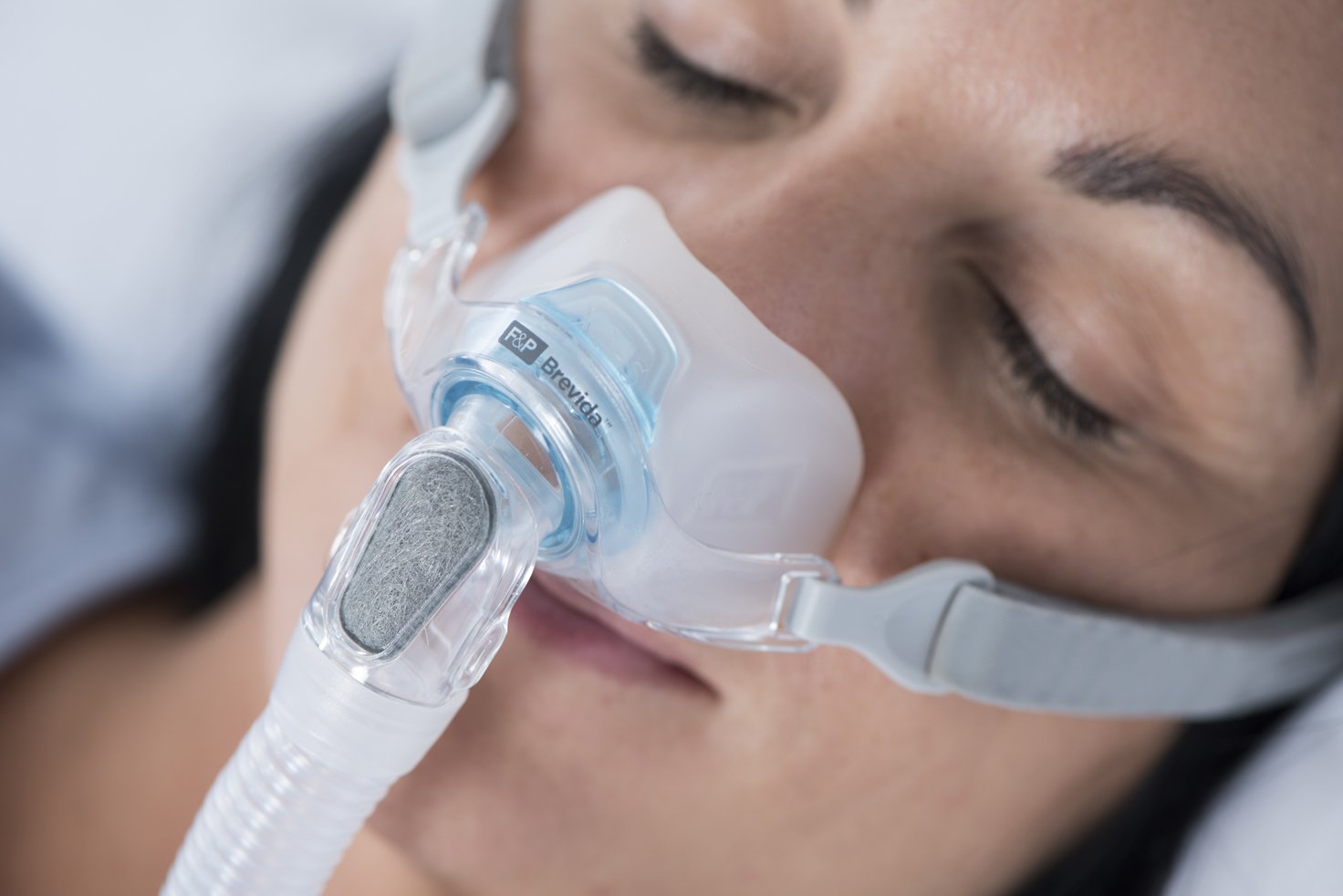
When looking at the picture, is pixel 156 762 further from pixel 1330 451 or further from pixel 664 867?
pixel 1330 451

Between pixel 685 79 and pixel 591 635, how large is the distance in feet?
1.63

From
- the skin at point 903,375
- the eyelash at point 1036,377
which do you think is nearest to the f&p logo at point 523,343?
the skin at point 903,375

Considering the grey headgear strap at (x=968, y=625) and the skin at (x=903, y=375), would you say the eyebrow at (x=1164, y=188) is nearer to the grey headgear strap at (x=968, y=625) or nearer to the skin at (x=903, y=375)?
the skin at (x=903, y=375)

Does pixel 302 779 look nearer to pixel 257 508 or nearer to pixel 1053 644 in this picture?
pixel 1053 644

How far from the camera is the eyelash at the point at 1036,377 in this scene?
3.55 ft

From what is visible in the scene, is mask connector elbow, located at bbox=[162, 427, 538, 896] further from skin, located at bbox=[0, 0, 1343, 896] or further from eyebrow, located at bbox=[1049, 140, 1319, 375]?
eyebrow, located at bbox=[1049, 140, 1319, 375]

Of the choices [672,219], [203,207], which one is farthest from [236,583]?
[672,219]

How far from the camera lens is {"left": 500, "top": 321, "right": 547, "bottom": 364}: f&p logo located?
2.88 feet

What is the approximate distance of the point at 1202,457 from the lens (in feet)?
3.70

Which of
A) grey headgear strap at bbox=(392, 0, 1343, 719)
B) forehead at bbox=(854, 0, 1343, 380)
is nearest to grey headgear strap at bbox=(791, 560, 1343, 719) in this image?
grey headgear strap at bbox=(392, 0, 1343, 719)

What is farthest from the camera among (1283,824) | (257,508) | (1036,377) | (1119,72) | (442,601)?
(257,508)

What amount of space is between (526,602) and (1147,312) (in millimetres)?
559

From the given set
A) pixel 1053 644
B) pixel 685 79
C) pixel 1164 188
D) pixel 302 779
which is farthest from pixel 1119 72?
pixel 302 779

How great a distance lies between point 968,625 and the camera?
1090 mm
